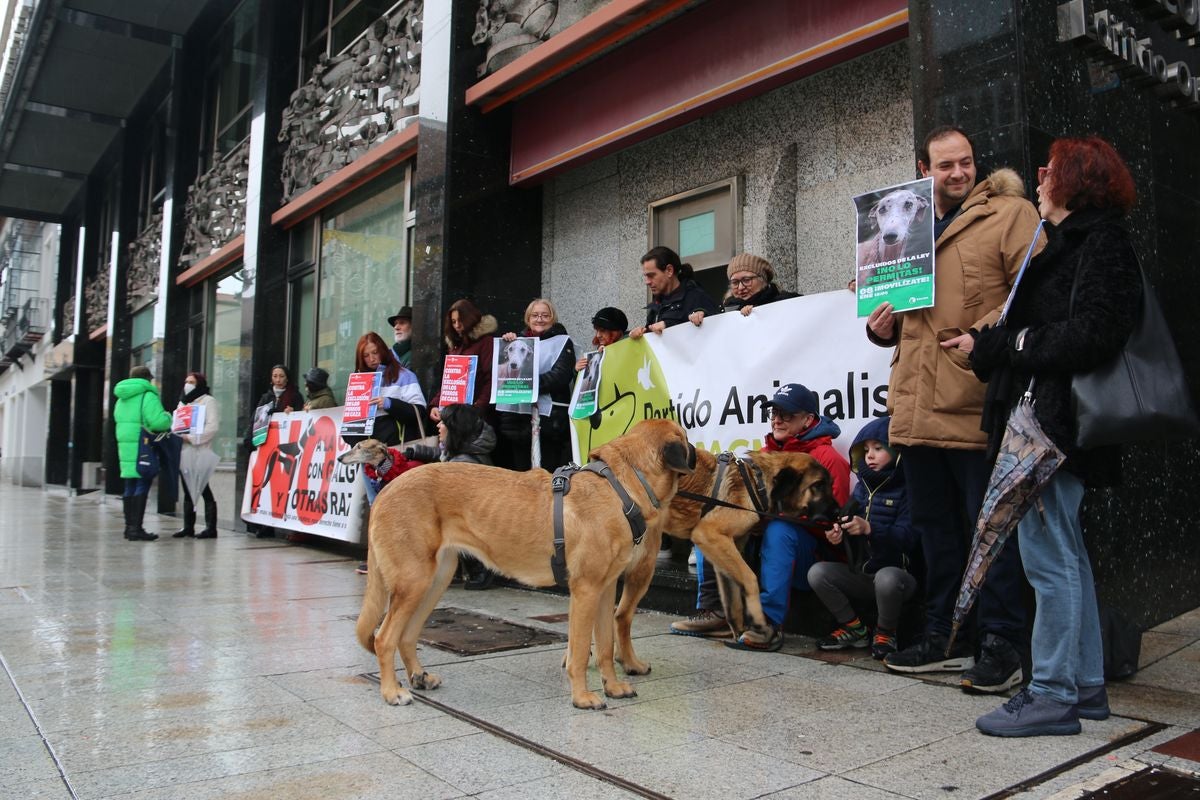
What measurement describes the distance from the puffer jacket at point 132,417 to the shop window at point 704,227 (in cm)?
771

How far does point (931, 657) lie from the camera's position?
4.04 meters

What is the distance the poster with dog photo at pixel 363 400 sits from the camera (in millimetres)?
8328

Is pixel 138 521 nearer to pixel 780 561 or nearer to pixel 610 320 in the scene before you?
pixel 610 320

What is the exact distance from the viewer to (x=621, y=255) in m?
8.52

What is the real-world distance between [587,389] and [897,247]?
10.7ft

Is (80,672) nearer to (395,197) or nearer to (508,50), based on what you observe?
(508,50)

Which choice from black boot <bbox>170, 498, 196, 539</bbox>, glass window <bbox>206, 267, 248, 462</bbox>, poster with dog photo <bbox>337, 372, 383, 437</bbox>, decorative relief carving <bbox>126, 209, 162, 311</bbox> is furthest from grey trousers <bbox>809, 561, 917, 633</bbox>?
decorative relief carving <bbox>126, 209, 162, 311</bbox>

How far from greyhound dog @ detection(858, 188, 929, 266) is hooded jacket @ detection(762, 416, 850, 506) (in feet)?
4.09

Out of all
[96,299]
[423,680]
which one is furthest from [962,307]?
[96,299]

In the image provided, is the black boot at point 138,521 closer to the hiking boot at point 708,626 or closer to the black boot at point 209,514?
the black boot at point 209,514

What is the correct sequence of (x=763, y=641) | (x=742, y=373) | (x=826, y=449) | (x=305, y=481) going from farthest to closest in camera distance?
(x=305, y=481)
(x=742, y=373)
(x=826, y=449)
(x=763, y=641)

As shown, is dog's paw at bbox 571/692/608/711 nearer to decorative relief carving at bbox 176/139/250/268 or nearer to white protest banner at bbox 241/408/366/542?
white protest banner at bbox 241/408/366/542

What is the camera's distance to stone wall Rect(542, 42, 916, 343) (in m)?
6.55

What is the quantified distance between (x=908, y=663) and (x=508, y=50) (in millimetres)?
6880
